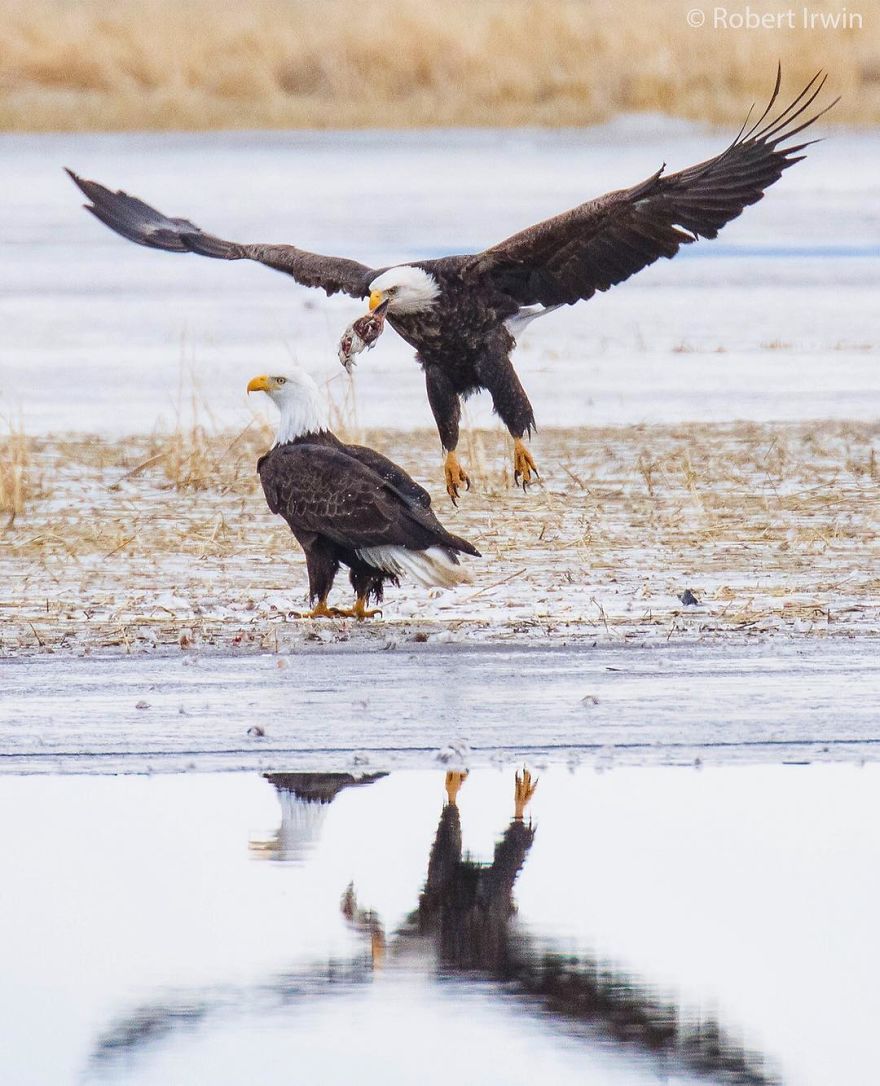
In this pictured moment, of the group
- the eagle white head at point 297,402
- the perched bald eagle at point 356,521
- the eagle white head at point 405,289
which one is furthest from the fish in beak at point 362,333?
the perched bald eagle at point 356,521

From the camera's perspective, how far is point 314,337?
14938mm

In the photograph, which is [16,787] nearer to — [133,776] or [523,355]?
[133,776]

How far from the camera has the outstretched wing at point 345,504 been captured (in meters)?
7.53

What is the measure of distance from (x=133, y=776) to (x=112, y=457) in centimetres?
584

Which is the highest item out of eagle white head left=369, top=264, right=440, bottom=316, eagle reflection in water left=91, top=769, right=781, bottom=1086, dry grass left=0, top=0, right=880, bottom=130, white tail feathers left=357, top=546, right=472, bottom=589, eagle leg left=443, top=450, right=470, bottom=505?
dry grass left=0, top=0, right=880, bottom=130

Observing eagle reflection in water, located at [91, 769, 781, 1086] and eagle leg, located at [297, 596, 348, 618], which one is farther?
eagle leg, located at [297, 596, 348, 618]

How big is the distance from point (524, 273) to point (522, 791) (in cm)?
427

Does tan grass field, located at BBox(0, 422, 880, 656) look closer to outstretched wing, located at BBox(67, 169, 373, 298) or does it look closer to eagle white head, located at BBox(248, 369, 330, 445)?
eagle white head, located at BBox(248, 369, 330, 445)

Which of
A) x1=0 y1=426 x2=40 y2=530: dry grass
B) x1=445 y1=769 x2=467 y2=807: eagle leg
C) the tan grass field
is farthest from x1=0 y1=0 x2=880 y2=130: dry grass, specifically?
x1=445 y1=769 x2=467 y2=807: eagle leg

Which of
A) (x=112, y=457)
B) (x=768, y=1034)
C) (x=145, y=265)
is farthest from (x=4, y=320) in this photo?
(x=768, y=1034)

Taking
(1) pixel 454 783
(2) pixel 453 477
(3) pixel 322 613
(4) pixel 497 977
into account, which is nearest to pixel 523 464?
(2) pixel 453 477

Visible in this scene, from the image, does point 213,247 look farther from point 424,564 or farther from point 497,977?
point 497,977

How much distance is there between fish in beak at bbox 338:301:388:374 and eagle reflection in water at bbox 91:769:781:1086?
151 inches

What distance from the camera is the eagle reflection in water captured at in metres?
3.65
